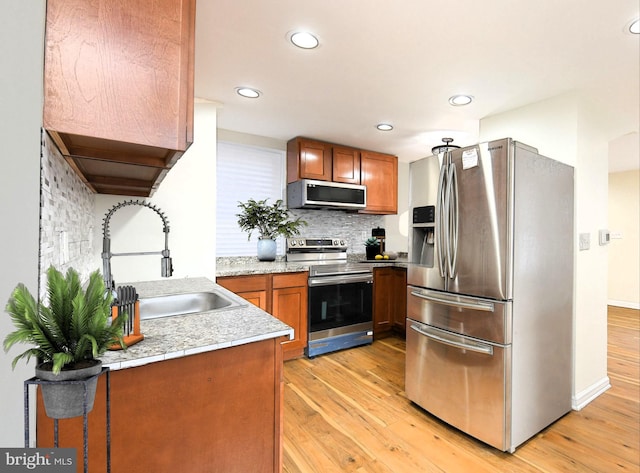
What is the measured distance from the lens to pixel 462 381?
1.93m

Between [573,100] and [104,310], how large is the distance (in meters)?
3.01

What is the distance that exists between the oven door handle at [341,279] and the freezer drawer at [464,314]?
3.52 ft

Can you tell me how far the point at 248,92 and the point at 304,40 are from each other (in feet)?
2.68

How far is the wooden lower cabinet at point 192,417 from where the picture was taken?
32.5 inches

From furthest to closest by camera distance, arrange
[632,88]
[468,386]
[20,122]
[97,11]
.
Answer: [632,88]
[468,386]
[97,11]
[20,122]

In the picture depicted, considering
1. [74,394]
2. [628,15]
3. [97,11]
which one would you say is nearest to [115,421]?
[74,394]

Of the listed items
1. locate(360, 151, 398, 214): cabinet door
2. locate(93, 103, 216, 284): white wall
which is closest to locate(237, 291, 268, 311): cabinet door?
locate(93, 103, 216, 284): white wall

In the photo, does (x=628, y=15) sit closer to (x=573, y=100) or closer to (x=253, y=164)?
(x=573, y=100)

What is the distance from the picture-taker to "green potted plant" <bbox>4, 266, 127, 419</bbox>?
0.56m

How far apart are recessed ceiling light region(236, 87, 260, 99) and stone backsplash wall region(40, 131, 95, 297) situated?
4.18 feet

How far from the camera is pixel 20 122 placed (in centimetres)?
74

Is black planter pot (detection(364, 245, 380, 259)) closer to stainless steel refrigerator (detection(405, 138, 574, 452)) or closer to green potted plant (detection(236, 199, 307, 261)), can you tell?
green potted plant (detection(236, 199, 307, 261))

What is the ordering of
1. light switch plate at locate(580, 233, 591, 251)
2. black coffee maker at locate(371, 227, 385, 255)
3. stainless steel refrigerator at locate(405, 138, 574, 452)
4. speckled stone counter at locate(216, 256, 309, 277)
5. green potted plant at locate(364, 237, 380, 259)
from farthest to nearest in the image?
black coffee maker at locate(371, 227, 385, 255) < green potted plant at locate(364, 237, 380, 259) < speckled stone counter at locate(216, 256, 309, 277) < light switch plate at locate(580, 233, 591, 251) < stainless steel refrigerator at locate(405, 138, 574, 452)

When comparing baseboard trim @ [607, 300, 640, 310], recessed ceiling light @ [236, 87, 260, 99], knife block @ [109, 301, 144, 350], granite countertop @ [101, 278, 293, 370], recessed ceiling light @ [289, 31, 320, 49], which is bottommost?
baseboard trim @ [607, 300, 640, 310]
